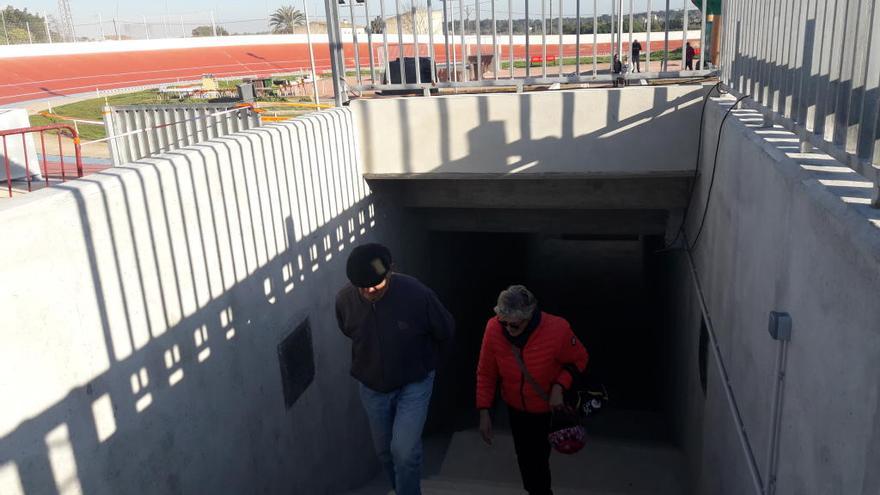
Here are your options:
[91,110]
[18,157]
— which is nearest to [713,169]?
[18,157]

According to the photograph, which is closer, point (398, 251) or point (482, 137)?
point (482, 137)

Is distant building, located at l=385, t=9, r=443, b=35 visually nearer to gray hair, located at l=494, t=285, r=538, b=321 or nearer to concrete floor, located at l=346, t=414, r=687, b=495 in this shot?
gray hair, located at l=494, t=285, r=538, b=321

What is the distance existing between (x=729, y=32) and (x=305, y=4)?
13.5 m

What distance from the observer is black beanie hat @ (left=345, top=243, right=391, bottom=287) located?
373cm

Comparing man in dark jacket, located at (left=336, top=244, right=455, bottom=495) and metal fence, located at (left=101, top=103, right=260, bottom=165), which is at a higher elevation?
metal fence, located at (left=101, top=103, right=260, bottom=165)

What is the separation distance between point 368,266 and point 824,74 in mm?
2314

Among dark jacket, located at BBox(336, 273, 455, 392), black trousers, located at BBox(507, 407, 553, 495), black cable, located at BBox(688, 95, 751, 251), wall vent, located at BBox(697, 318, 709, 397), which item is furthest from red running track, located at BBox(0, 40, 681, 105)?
dark jacket, located at BBox(336, 273, 455, 392)

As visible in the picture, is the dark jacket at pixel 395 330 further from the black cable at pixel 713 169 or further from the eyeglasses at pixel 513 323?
the black cable at pixel 713 169

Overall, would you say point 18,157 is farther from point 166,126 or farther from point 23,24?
point 23,24

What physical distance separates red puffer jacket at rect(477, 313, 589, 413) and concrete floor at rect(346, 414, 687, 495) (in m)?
1.45

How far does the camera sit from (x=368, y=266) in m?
3.73

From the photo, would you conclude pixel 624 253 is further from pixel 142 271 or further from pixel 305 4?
pixel 142 271

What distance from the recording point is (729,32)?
562 cm

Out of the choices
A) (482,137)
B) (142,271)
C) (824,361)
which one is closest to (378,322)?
(142,271)
